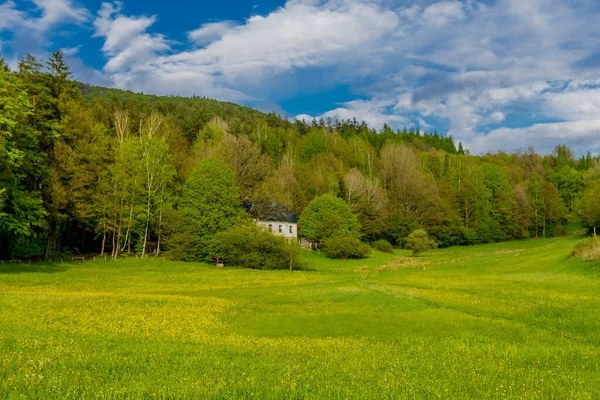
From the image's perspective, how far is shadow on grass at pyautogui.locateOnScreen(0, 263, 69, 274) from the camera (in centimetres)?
4471

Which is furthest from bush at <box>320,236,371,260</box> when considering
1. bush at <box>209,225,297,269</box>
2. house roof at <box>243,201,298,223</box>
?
bush at <box>209,225,297,269</box>

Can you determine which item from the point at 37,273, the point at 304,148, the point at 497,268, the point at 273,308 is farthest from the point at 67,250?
the point at 304,148

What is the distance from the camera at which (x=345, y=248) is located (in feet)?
274

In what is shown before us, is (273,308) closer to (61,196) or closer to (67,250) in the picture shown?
(61,196)

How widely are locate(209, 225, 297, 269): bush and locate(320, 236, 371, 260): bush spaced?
2058cm

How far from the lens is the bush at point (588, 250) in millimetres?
39969

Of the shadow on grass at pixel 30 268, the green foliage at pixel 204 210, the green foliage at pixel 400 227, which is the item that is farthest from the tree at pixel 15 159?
the green foliage at pixel 400 227

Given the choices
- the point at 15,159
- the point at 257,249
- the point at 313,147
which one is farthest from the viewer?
the point at 313,147

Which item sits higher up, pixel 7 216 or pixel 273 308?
pixel 7 216

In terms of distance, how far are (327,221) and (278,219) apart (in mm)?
11677

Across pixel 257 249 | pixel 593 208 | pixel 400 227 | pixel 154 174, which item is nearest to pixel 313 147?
pixel 400 227

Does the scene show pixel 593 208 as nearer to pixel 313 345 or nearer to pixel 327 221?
pixel 327 221

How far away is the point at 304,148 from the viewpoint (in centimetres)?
16588

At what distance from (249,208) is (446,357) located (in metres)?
73.6
